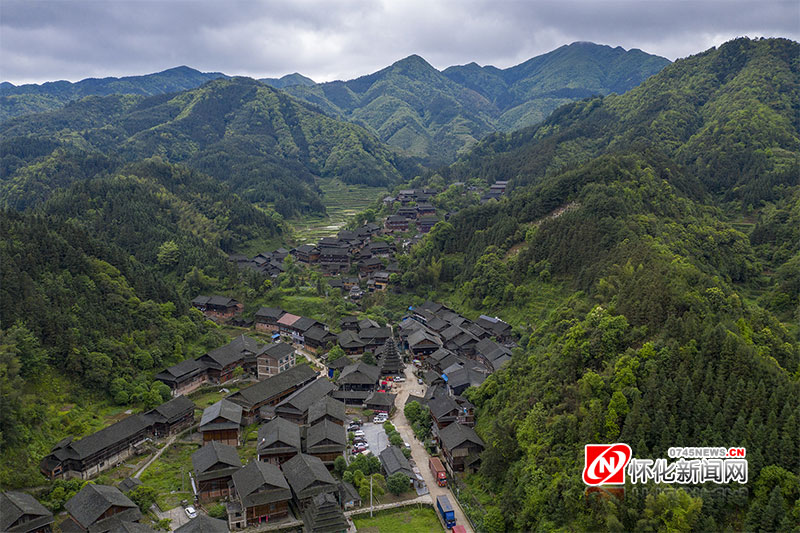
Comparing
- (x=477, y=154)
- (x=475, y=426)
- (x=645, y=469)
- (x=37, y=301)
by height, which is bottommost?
(x=475, y=426)

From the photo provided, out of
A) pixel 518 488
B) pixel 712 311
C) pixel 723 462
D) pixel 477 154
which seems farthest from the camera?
pixel 477 154

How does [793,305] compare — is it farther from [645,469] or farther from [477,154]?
[477,154]

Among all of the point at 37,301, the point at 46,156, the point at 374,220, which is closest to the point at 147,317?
the point at 37,301

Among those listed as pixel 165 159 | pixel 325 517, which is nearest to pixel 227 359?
pixel 325 517

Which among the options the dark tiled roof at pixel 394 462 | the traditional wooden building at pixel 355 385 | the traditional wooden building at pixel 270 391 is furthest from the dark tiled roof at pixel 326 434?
the traditional wooden building at pixel 355 385

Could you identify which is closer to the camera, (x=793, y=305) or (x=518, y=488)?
(x=518, y=488)

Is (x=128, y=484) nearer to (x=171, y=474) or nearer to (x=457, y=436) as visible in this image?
(x=171, y=474)

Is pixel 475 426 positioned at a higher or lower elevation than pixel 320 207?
lower
